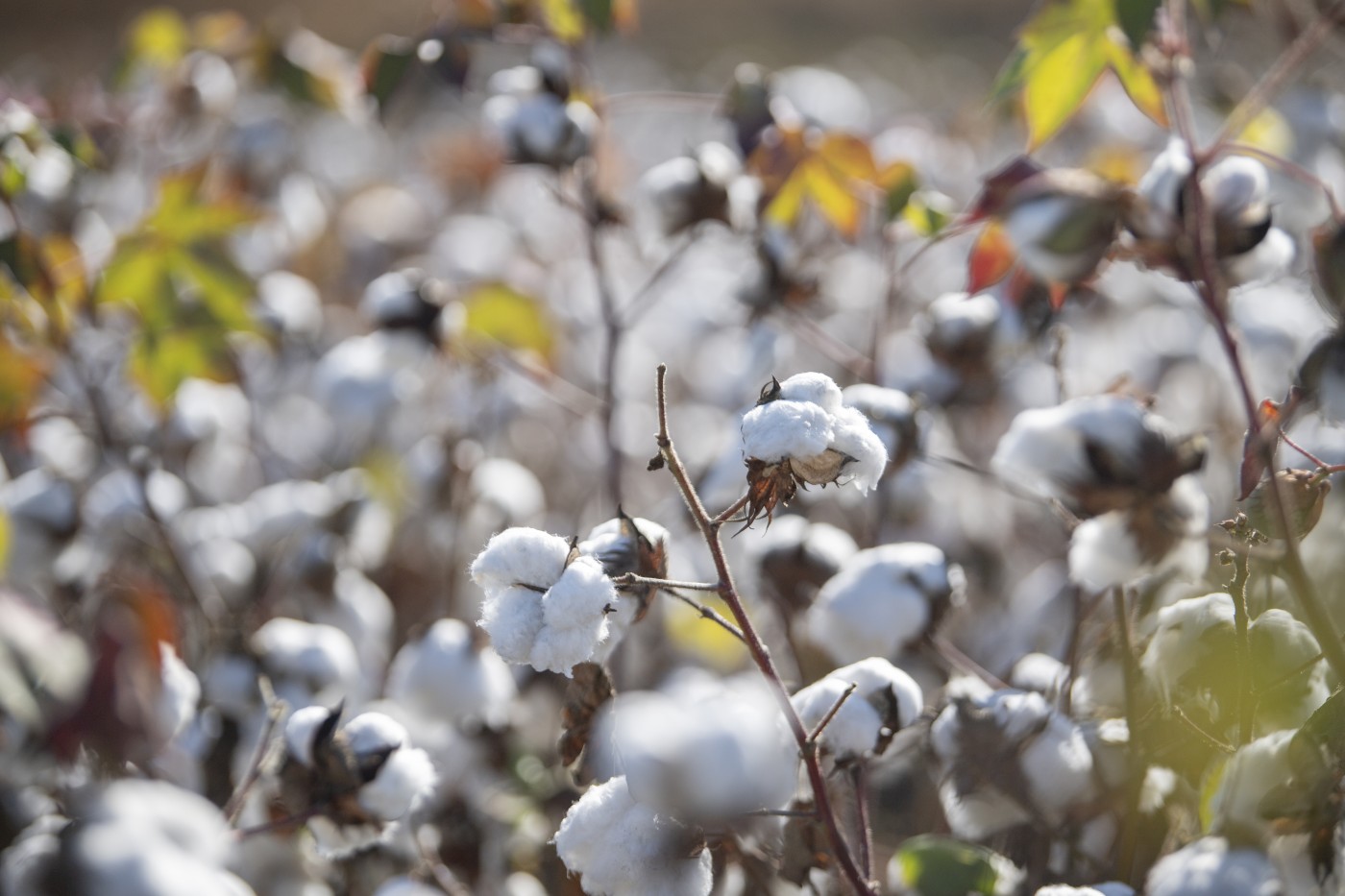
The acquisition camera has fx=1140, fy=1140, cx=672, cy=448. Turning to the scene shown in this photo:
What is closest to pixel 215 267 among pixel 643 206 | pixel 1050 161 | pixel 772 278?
pixel 643 206

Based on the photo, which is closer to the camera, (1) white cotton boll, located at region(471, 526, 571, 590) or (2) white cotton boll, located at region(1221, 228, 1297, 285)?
(1) white cotton boll, located at region(471, 526, 571, 590)

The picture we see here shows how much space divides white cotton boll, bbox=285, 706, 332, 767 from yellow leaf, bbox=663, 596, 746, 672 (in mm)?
618

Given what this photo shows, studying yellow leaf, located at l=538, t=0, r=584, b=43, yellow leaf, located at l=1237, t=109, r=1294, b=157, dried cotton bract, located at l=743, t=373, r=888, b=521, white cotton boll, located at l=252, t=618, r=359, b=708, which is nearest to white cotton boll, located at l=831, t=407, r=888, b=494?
dried cotton bract, located at l=743, t=373, r=888, b=521

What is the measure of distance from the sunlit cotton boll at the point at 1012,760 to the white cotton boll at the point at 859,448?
0.72 ft

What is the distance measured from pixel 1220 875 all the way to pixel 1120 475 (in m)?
0.20

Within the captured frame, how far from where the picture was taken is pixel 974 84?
5.77 m

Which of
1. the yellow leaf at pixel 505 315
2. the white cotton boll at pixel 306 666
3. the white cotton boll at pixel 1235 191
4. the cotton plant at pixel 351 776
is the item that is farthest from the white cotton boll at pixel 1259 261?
the yellow leaf at pixel 505 315

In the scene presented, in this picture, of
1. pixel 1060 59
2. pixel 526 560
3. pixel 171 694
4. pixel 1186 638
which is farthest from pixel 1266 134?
pixel 171 694

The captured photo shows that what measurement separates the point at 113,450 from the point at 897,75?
5.38 metres

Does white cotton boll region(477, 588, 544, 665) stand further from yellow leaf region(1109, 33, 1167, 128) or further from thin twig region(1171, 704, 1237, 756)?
yellow leaf region(1109, 33, 1167, 128)

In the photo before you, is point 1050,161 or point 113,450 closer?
point 113,450

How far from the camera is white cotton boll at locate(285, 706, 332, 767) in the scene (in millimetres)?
703

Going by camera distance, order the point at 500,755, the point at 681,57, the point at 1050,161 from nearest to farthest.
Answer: the point at 500,755 < the point at 1050,161 < the point at 681,57

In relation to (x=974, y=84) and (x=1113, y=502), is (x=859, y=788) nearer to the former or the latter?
(x=1113, y=502)
